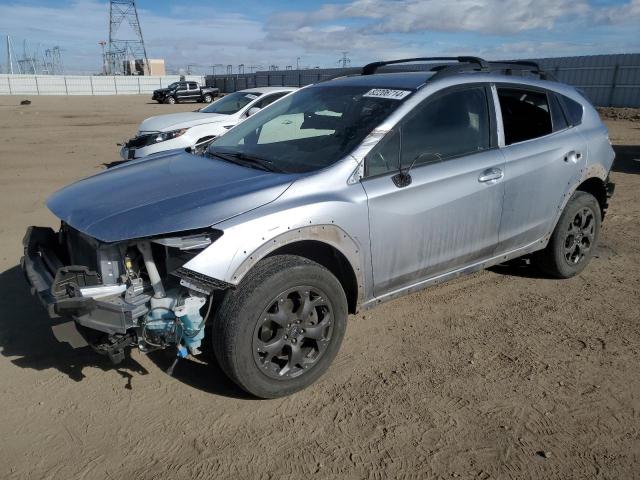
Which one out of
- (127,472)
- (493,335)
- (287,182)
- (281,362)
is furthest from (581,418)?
(127,472)

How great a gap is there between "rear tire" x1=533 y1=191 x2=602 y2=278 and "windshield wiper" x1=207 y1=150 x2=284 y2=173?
2688 mm

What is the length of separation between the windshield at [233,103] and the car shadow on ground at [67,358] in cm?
734

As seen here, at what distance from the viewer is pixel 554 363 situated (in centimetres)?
351

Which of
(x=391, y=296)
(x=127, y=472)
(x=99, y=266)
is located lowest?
(x=127, y=472)

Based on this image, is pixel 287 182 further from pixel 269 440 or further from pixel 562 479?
pixel 562 479

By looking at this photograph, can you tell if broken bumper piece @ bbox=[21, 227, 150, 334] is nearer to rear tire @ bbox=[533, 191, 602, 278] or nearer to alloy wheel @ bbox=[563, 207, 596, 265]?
rear tire @ bbox=[533, 191, 602, 278]

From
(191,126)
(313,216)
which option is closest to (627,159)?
(191,126)

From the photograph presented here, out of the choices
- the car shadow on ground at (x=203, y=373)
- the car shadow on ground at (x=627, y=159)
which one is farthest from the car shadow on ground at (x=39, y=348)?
the car shadow on ground at (x=627, y=159)

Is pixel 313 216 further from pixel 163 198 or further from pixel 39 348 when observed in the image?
pixel 39 348

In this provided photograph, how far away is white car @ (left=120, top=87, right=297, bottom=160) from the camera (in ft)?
31.8

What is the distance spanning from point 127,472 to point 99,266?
1.08m

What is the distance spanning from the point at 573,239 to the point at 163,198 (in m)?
3.70

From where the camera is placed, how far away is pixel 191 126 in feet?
32.9

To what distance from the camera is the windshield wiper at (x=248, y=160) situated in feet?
11.1
